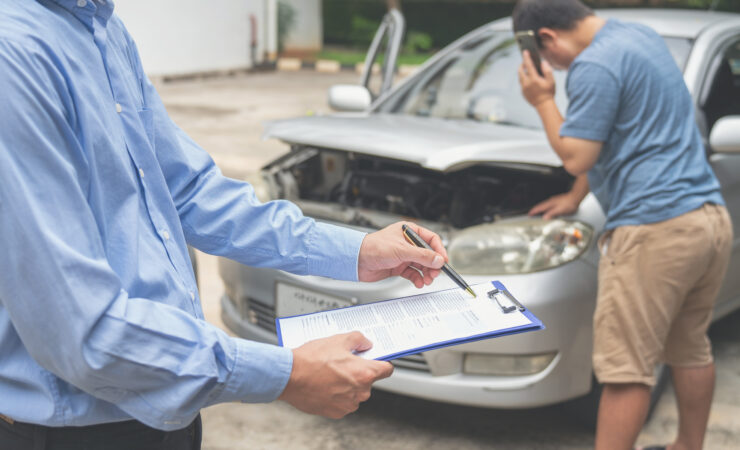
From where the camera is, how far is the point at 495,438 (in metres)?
2.89

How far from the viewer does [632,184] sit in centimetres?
240

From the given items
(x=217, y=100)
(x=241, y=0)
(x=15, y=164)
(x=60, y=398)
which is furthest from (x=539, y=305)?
(x=241, y=0)

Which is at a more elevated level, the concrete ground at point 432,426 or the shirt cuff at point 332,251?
the shirt cuff at point 332,251

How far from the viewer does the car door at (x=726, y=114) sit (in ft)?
10.0

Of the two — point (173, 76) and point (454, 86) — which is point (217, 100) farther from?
point (454, 86)

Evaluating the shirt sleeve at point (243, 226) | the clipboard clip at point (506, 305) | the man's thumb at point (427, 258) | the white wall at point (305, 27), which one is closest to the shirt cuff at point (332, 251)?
the shirt sleeve at point (243, 226)

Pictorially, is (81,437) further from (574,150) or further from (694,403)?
(694,403)

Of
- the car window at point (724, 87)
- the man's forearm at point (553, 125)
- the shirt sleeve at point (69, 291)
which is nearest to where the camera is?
the shirt sleeve at point (69, 291)

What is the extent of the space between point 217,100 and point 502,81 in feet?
31.3

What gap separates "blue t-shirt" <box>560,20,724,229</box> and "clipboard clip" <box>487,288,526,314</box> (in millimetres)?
1070

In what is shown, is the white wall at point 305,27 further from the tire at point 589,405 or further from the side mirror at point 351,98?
the tire at point 589,405

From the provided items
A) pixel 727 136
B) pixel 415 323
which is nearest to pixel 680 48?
pixel 727 136

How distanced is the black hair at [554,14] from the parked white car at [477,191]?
1.56ft

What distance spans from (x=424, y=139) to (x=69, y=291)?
2079 mm
